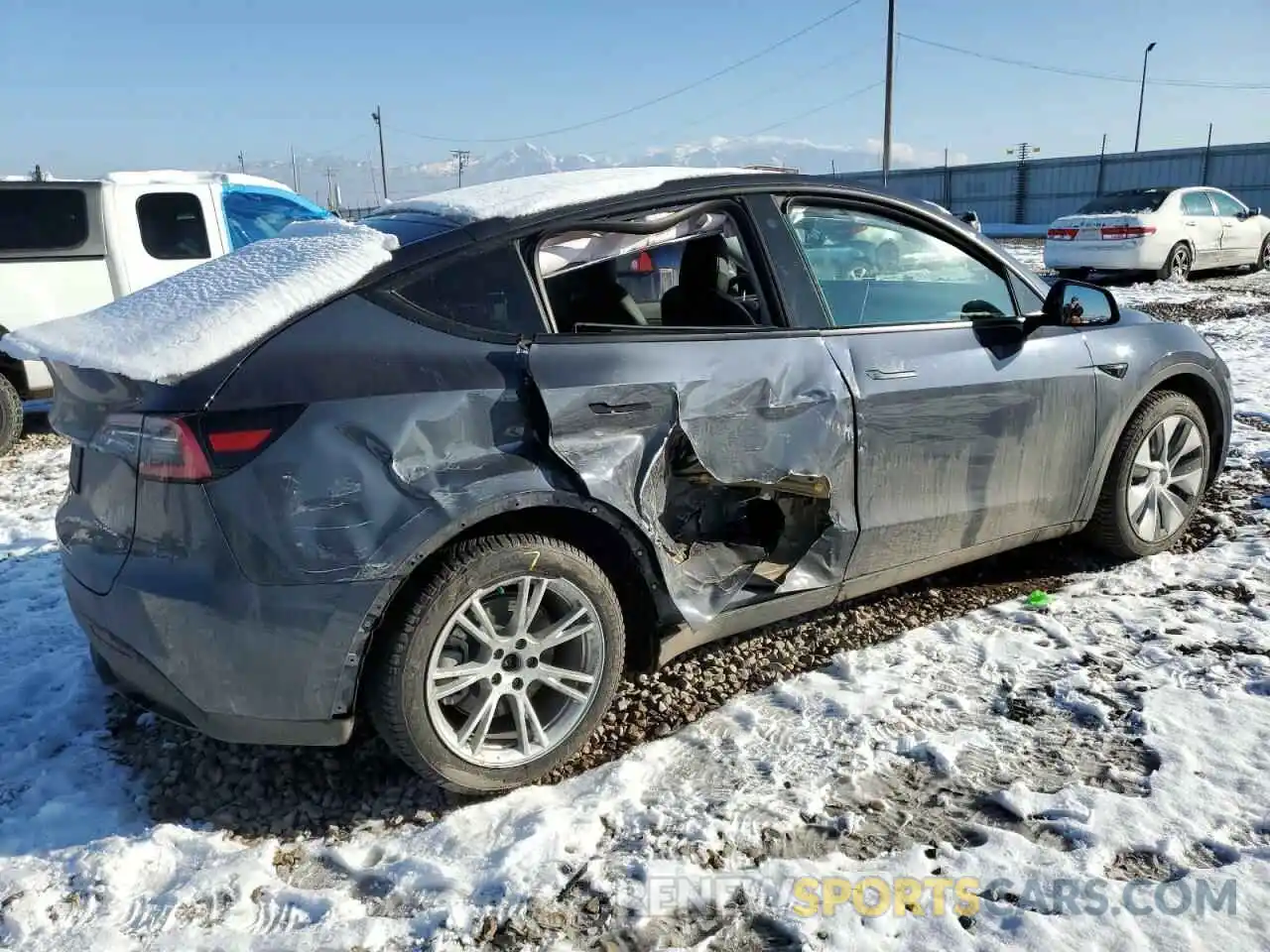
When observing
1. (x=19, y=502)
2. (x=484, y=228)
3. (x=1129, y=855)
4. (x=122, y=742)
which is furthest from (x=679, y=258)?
(x=19, y=502)

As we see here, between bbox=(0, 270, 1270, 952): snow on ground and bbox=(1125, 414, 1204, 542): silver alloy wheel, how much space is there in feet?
2.62

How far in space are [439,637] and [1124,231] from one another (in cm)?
1491

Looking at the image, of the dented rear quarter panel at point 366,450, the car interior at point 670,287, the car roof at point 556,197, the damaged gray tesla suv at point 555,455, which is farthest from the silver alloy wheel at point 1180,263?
the dented rear quarter panel at point 366,450

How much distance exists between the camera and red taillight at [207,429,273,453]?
220cm

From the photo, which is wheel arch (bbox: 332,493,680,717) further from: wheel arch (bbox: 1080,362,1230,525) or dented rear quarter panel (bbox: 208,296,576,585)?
wheel arch (bbox: 1080,362,1230,525)

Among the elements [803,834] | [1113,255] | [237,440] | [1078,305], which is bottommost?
[803,834]

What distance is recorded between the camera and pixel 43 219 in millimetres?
7020

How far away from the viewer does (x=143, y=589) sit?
2.33 metres

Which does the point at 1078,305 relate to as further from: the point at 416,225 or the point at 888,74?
the point at 888,74

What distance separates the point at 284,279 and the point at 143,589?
0.87 m

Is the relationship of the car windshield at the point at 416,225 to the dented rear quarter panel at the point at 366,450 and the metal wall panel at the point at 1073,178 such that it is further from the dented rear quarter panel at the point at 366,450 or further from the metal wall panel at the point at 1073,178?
the metal wall panel at the point at 1073,178

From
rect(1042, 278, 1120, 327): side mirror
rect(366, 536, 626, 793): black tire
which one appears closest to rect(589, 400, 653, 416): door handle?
rect(366, 536, 626, 793): black tire

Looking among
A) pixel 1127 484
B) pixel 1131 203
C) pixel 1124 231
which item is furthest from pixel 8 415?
pixel 1131 203

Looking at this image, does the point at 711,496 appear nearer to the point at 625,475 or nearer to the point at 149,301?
the point at 625,475
